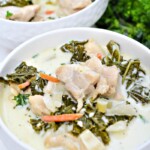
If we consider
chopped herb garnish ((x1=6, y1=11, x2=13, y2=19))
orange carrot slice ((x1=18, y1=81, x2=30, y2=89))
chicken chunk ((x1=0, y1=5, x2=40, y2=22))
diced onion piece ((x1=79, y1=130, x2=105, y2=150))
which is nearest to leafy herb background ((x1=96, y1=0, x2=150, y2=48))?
chicken chunk ((x1=0, y1=5, x2=40, y2=22))

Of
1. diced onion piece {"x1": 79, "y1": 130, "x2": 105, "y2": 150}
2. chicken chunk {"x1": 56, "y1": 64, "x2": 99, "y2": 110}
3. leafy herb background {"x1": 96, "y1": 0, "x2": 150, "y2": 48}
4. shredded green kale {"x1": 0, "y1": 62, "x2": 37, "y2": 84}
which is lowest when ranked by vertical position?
leafy herb background {"x1": 96, "y1": 0, "x2": 150, "y2": 48}

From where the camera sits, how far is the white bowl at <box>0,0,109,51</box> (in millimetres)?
2275

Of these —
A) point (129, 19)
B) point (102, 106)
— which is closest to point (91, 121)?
point (102, 106)

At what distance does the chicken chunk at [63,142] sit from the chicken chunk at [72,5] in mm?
899

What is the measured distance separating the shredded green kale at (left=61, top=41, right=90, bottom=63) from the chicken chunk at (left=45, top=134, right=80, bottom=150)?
50 cm

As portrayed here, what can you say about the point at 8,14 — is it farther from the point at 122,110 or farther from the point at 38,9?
the point at 122,110

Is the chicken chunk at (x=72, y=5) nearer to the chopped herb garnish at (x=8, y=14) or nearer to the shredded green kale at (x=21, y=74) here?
the chopped herb garnish at (x=8, y=14)

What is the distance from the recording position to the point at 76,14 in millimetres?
2299

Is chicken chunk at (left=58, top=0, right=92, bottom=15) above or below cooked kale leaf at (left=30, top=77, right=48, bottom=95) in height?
above

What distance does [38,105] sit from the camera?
1858 millimetres

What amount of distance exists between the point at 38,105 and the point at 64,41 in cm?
52

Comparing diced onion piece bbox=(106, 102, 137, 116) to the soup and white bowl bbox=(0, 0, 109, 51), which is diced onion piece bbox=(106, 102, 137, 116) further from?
the soup

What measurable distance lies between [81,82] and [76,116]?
16 centimetres

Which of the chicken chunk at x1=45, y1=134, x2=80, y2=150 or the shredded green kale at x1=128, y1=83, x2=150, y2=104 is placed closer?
the chicken chunk at x1=45, y1=134, x2=80, y2=150
